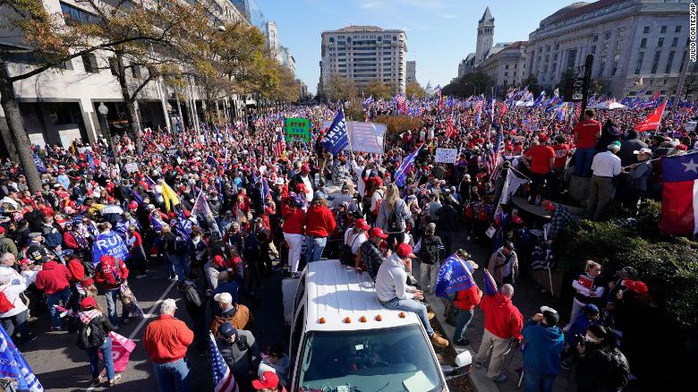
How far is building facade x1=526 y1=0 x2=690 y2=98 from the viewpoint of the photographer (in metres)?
75.6

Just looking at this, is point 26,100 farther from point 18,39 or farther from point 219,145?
point 219,145

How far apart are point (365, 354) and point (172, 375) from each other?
266cm

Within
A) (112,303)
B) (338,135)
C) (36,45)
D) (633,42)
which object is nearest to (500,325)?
(112,303)

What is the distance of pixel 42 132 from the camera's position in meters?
24.1

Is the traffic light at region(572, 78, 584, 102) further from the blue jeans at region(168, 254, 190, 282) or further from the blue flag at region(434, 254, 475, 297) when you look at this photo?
the blue jeans at region(168, 254, 190, 282)

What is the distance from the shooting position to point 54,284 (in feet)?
20.6

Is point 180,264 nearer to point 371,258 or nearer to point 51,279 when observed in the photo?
point 51,279

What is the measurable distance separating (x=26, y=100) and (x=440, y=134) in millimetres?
25771

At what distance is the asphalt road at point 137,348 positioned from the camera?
5.28 metres

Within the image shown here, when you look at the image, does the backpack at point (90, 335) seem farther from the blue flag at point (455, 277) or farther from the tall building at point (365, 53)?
the tall building at point (365, 53)

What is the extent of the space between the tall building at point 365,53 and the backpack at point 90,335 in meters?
161

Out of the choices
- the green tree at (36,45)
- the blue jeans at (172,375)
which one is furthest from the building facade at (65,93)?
the blue jeans at (172,375)

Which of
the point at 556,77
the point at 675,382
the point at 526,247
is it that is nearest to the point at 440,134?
the point at 526,247

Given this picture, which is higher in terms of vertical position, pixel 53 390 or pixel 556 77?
pixel 556 77
